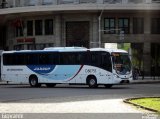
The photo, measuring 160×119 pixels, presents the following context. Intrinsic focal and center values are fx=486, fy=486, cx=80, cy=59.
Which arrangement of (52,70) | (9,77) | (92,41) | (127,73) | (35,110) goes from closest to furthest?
(35,110) < (127,73) < (52,70) < (9,77) < (92,41)

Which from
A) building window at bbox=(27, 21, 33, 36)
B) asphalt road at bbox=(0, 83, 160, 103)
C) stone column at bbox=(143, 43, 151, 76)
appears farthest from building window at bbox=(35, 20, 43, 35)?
asphalt road at bbox=(0, 83, 160, 103)

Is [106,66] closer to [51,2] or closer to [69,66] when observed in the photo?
[69,66]

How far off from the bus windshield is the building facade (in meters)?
25.8

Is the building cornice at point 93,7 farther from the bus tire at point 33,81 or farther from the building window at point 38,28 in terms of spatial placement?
the bus tire at point 33,81

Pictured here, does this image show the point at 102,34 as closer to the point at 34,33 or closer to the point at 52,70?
the point at 34,33

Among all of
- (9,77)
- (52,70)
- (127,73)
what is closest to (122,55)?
(127,73)

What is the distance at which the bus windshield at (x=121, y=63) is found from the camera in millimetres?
36438

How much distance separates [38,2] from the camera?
6825 centimetres

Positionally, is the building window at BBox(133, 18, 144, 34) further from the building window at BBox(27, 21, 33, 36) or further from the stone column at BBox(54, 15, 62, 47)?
the building window at BBox(27, 21, 33, 36)

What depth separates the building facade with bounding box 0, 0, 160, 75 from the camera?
2515 inches

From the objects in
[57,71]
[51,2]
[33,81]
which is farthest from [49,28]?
[57,71]

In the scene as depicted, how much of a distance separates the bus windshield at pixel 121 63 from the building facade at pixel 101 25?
2580 centimetres

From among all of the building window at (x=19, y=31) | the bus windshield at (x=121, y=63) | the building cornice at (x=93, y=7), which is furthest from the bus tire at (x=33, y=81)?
the building window at (x=19, y=31)

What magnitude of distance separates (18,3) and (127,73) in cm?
3746
